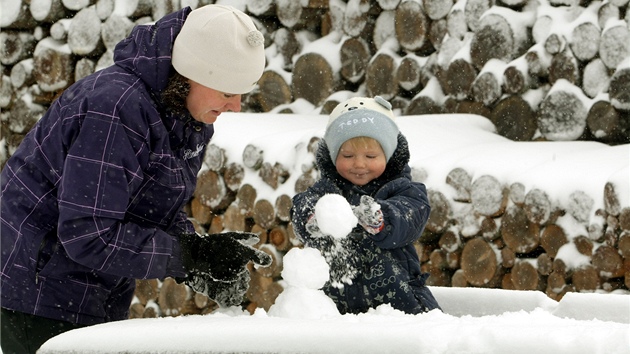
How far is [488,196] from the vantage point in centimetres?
409

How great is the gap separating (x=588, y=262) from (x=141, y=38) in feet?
7.72

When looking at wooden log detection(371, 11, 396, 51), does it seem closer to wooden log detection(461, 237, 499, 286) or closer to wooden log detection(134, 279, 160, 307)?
wooden log detection(461, 237, 499, 286)

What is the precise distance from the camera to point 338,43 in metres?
5.45

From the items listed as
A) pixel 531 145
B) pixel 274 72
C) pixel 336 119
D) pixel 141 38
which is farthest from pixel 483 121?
pixel 141 38

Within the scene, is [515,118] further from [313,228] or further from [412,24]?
[313,228]

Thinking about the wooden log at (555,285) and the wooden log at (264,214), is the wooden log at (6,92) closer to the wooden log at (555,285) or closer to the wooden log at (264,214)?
the wooden log at (264,214)

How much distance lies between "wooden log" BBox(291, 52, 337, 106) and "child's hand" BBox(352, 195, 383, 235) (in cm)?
298

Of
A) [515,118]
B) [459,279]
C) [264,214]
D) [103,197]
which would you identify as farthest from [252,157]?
[103,197]

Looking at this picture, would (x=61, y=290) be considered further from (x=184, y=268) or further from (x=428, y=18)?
(x=428, y=18)

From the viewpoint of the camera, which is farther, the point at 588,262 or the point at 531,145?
the point at 531,145

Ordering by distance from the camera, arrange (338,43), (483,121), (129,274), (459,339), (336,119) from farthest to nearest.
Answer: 1. (338,43)
2. (483,121)
3. (336,119)
4. (129,274)
5. (459,339)

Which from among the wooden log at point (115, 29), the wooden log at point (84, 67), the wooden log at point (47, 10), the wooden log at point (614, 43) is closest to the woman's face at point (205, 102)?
the wooden log at point (614, 43)

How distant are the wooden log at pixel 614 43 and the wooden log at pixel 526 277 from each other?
3.39 ft

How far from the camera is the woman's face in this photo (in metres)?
2.32
